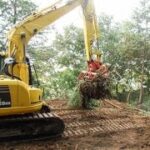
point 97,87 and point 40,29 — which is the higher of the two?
point 40,29

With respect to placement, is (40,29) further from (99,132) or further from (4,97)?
(99,132)

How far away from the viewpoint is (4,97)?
7.89 metres

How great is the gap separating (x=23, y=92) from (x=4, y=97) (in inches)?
17.1

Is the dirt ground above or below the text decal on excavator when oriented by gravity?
below

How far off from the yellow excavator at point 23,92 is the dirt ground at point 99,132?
0.93ft

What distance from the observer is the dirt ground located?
7793 millimetres

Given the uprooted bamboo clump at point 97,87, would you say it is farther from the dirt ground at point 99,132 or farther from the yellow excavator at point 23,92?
the yellow excavator at point 23,92

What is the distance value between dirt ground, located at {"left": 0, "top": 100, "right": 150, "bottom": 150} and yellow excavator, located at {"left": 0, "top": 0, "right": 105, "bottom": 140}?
28 cm

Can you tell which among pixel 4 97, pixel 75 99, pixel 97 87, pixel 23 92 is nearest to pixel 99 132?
pixel 97 87

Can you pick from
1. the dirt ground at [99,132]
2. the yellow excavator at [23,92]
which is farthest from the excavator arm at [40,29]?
the dirt ground at [99,132]

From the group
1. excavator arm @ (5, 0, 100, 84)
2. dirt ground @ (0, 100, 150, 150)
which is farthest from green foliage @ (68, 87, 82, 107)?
excavator arm @ (5, 0, 100, 84)

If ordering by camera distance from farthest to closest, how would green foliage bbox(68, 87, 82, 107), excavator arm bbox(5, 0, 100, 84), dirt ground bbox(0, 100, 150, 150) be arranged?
green foliage bbox(68, 87, 82, 107)
excavator arm bbox(5, 0, 100, 84)
dirt ground bbox(0, 100, 150, 150)

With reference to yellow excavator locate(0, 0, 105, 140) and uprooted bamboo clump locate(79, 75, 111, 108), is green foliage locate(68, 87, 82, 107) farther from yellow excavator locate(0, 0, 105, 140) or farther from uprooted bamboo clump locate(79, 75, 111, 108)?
yellow excavator locate(0, 0, 105, 140)

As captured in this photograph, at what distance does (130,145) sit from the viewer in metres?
7.78
